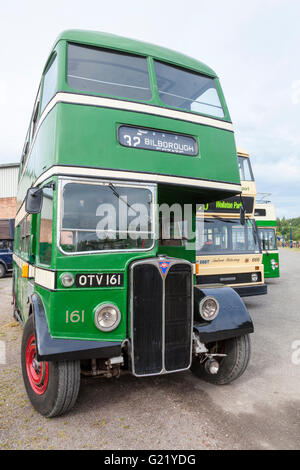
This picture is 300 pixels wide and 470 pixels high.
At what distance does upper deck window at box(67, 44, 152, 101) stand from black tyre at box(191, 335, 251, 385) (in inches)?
120

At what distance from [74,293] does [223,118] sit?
288 centimetres

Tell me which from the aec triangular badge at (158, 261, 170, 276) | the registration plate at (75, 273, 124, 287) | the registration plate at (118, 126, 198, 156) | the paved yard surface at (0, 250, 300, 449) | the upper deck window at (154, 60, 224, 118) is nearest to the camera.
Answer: the paved yard surface at (0, 250, 300, 449)

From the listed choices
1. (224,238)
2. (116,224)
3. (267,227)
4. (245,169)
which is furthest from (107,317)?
(267,227)

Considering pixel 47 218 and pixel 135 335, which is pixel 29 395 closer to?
pixel 135 335

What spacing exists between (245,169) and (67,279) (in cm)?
759

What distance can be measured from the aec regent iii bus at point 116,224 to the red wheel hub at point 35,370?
0.06ft

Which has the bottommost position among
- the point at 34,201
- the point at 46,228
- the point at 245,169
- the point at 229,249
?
the point at 229,249

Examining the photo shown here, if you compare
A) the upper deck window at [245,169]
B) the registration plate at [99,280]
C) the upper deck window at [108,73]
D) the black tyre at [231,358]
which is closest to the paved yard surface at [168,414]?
the black tyre at [231,358]

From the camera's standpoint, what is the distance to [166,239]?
496cm

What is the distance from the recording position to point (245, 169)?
9.32 m

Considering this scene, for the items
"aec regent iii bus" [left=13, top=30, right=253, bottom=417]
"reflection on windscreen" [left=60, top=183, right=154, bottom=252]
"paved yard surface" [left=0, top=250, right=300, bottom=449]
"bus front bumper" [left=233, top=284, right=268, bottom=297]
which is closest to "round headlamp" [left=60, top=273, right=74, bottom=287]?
"aec regent iii bus" [left=13, top=30, right=253, bottom=417]

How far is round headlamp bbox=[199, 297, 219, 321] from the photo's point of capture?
364cm

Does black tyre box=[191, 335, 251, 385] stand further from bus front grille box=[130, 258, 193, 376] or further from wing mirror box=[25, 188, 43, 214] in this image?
wing mirror box=[25, 188, 43, 214]

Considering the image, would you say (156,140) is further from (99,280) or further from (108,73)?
(99,280)
